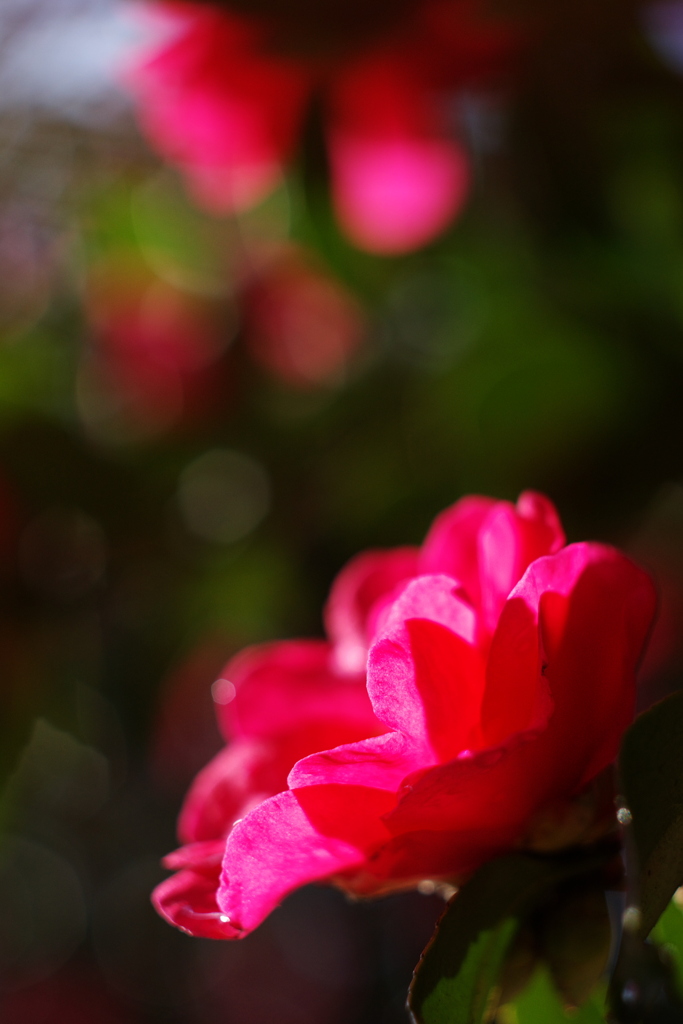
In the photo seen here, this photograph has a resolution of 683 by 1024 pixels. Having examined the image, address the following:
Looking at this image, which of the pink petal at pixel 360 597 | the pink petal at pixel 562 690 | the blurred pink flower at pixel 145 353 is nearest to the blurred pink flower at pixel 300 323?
the blurred pink flower at pixel 145 353

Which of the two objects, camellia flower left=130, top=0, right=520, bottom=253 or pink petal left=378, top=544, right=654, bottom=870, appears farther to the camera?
camellia flower left=130, top=0, right=520, bottom=253

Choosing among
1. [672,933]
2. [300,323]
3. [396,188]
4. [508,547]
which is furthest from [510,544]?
[300,323]

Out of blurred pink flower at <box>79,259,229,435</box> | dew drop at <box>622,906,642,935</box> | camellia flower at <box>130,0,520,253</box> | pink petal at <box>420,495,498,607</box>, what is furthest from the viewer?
blurred pink flower at <box>79,259,229,435</box>

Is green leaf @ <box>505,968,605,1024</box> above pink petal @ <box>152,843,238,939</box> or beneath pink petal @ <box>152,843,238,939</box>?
beneath

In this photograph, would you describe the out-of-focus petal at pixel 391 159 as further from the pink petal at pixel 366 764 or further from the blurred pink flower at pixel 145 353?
the pink petal at pixel 366 764

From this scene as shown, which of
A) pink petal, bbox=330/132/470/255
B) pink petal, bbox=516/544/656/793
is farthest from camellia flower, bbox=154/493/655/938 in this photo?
pink petal, bbox=330/132/470/255

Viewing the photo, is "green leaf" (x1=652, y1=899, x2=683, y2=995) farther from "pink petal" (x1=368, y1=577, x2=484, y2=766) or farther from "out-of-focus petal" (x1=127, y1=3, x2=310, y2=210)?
"out-of-focus petal" (x1=127, y1=3, x2=310, y2=210)

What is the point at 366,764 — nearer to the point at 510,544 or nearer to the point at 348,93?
the point at 510,544
